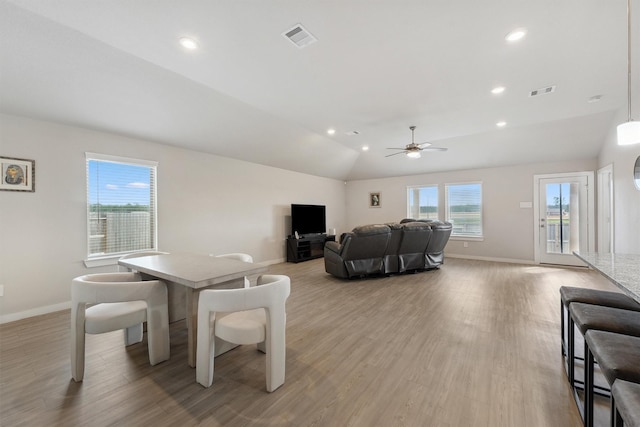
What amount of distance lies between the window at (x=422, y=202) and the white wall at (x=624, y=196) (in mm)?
3561

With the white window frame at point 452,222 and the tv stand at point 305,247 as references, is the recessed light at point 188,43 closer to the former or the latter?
the tv stand at point 305,247

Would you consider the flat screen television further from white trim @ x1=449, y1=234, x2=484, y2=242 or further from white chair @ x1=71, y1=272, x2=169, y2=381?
white chair @ x1=71, y1=272, x2=169, y2=381

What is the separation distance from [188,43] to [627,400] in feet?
12.0

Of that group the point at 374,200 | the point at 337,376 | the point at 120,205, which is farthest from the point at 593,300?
the point at 374,200

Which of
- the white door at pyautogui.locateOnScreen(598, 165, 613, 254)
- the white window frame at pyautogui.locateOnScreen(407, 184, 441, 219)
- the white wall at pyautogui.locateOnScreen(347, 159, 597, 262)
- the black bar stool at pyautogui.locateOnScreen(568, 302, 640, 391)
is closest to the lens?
the black bar stool at pyautogui.locateOnScreen(568, 302, 640, 391)

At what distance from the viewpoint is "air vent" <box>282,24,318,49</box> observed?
2.28 m

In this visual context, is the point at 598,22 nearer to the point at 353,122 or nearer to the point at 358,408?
the point at 353,122

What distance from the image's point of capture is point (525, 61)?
2.79 metres

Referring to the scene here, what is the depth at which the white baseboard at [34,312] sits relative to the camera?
10.3 ft

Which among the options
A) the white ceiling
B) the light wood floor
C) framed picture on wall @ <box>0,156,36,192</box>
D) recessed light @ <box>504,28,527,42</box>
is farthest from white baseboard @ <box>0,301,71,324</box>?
recessed light @ <box>504,28,527,42</box>

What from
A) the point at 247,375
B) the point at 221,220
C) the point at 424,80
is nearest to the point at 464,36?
the point at 424,80

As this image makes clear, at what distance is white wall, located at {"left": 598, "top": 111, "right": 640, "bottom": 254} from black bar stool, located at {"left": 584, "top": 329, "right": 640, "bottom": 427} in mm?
3894

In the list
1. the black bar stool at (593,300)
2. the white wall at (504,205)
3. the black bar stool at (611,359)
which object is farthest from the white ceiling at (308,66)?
the black bar stool at (611,359)

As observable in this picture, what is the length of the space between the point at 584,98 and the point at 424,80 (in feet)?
9.06
